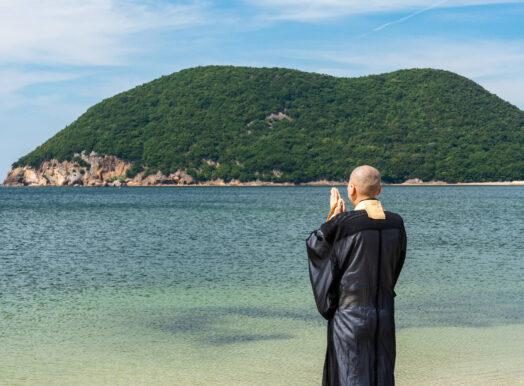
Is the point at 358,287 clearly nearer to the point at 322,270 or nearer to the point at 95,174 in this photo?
the point at 322,270

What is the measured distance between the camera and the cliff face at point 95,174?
172750 mm

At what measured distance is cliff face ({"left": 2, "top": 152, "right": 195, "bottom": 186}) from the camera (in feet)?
567

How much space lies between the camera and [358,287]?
4.00 metres

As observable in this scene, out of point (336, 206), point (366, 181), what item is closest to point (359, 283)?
point (336, 206)

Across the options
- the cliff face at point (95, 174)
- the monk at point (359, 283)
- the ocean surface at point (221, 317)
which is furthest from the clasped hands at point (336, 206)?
the cliff face at point (95, 174)

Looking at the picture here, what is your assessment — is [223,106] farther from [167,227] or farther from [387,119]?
[167,227]

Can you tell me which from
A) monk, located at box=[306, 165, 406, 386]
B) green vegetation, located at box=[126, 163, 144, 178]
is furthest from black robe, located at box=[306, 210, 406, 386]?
green vegetation, located at box=[126, 163, 144, 178]

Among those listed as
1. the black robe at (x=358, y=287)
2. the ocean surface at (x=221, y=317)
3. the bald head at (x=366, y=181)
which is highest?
the bald head at (x=366, y=181)

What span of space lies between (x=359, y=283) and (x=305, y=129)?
590 feet

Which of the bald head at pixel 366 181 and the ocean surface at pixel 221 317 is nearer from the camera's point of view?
the bald head at pixel 366 181

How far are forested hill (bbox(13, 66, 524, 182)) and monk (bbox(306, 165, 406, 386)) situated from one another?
157m

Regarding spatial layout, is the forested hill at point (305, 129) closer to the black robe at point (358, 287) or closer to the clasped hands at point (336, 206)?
the clasped hands at point (336, 206)

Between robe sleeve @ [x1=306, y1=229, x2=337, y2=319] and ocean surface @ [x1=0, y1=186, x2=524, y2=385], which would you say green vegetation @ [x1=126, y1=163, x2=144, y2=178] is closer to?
ocean surface @ [x1=0, y1=186, x2=524, y2=385]

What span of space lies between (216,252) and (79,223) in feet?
73.6
